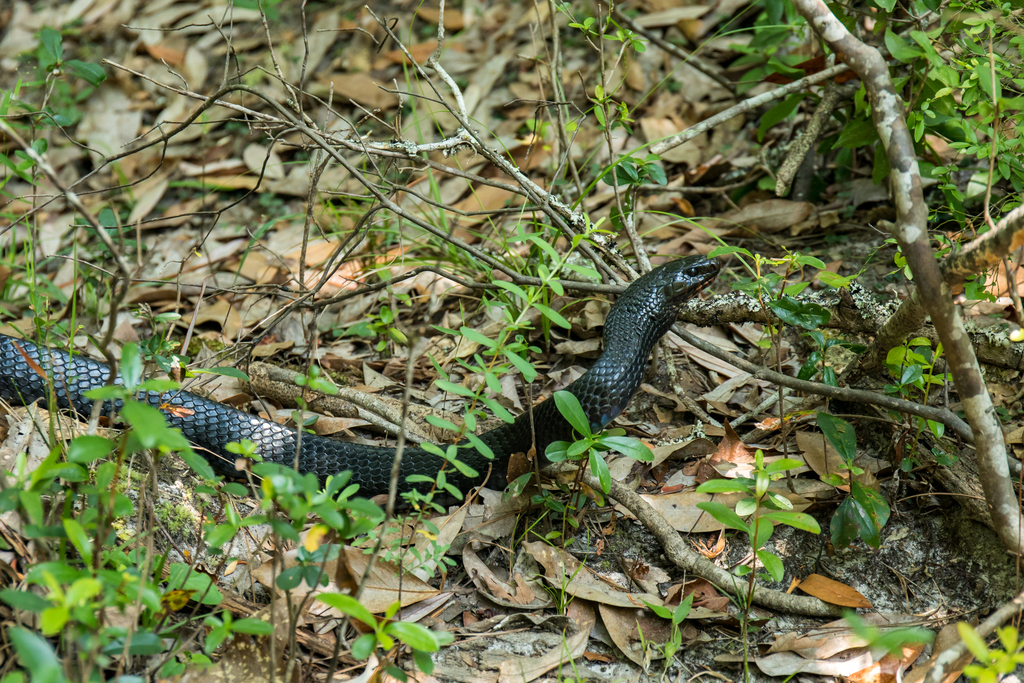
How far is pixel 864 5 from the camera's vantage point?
450cm

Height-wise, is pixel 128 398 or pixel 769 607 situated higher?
pixel 128 398

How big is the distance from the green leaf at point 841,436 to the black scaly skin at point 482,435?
791 mm

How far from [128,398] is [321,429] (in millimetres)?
2081

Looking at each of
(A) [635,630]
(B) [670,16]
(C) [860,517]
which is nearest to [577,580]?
(A) [635,630]

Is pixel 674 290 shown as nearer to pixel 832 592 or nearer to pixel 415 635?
pixel 832 592

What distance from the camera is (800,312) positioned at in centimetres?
287

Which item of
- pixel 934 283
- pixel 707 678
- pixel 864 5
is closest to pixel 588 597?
pixel 707 678

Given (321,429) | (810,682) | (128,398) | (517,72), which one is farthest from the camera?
(517,72)

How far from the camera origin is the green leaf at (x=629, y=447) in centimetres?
261

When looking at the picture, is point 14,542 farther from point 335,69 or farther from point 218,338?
point 335,69

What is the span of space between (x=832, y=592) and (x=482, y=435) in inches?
59.9

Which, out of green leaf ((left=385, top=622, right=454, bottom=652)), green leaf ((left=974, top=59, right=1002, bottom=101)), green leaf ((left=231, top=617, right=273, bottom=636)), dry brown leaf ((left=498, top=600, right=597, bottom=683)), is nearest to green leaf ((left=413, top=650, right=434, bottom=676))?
green leaf ((left=385, top=622, right=454, bottom=652))

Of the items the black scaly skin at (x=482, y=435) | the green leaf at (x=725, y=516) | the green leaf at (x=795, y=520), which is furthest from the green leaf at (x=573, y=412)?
the green leaf at (x=795, y=520)

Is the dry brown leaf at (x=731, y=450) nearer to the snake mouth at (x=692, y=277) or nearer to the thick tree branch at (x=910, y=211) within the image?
the snake mouth at (x=692, y=277)
